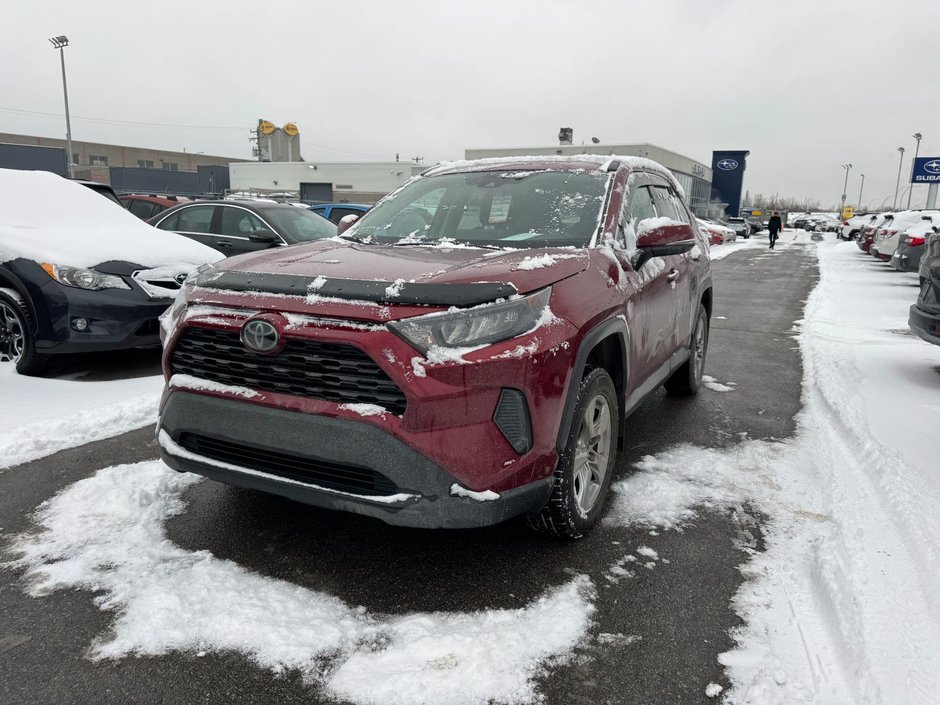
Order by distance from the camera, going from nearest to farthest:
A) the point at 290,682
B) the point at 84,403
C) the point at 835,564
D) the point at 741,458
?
the point at 290,682
the point at 835,564
the point at 741,458
the point at 84,403

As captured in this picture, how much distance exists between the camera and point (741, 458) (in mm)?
4086

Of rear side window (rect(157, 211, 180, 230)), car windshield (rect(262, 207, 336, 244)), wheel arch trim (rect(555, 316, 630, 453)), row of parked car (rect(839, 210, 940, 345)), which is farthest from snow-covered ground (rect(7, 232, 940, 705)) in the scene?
rear side window (rect(157, 211, 180, 230))

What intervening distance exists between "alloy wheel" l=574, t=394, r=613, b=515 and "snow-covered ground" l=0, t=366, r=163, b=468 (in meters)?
3.10

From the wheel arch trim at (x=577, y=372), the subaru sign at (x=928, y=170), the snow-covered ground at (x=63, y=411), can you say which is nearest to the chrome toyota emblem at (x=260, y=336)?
the wheel arch trim at (x=577, y=372)

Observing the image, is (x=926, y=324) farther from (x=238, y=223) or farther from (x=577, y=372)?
(x=238, y=223)

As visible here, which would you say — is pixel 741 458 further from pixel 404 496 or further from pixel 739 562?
pixel 404 496

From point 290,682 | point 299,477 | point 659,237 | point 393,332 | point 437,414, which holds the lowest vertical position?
point 290,682

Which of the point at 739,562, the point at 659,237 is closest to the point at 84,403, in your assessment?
the point at 659,237

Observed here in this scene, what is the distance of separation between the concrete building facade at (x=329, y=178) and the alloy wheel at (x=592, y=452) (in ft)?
192

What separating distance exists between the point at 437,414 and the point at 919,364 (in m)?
6.26

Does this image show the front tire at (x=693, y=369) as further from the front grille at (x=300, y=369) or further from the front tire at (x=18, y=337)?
the front tire at (x=18, y=337)

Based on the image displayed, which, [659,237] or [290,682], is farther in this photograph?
[659,237]

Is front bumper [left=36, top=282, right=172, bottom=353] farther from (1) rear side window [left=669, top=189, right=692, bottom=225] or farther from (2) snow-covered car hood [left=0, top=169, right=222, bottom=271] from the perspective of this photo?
(1) rear side window [left=669, top=189, right=692, bottom=225]

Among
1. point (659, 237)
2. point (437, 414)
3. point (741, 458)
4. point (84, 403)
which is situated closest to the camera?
point (437, 414)
